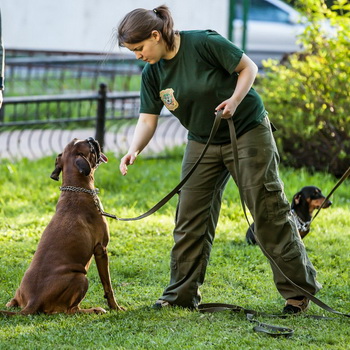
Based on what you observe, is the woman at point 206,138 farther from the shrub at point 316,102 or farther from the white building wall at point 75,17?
the white building wall at point 75,17

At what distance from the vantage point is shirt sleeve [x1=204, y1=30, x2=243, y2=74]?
4398mm

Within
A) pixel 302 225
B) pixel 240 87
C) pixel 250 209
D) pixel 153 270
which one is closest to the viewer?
pixel 240 87

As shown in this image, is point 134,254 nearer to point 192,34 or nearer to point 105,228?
point 105,228

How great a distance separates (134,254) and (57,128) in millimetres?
6691

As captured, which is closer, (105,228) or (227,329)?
(227,329)

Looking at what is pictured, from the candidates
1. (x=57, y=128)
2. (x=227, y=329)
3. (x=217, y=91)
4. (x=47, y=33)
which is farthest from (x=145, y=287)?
(x=47, y=33)

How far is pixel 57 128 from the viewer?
42.0 ft

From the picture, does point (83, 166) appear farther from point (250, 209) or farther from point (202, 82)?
point (250, 209)

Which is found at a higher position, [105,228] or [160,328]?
[105,228]

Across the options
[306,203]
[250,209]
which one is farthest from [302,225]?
[250,209]

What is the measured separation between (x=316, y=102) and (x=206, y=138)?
208 inches

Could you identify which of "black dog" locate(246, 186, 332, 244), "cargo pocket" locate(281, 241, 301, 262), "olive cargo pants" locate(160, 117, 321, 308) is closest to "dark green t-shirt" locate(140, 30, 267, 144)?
"olive cargo pants" locate(160, 117, 321, 308)

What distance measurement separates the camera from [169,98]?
461 centimetres

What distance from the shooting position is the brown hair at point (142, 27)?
4340 millimetres
